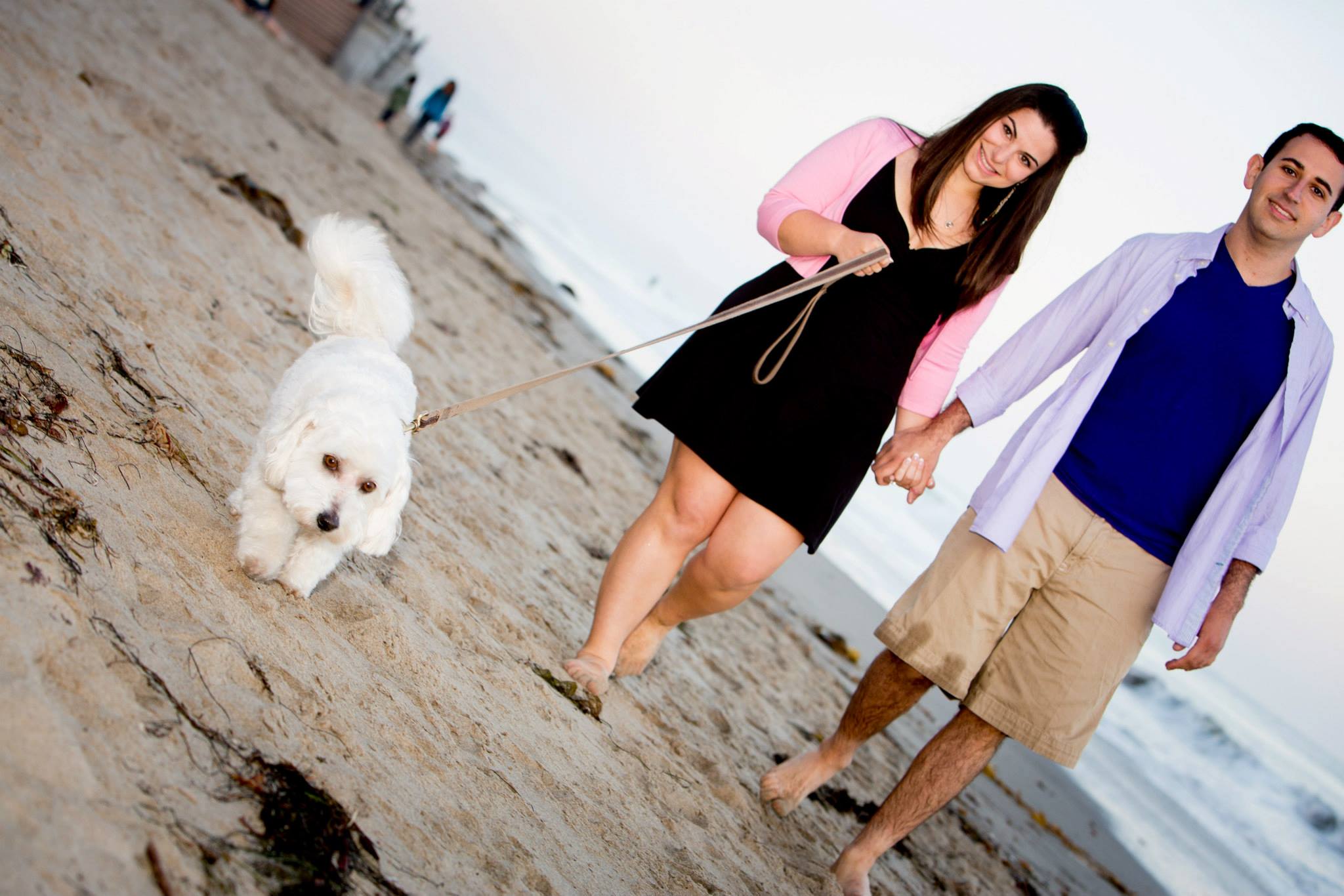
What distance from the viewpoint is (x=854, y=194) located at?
2.92m

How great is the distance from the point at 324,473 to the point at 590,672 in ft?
3.60

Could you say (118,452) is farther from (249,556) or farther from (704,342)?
(704,342)

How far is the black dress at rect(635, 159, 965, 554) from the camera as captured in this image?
9.01 feet

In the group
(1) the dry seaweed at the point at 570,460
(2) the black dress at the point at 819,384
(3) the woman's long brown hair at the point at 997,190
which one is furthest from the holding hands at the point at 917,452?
(1) the dry seaweed at the point at 570,460

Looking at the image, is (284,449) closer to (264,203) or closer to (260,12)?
(264,203)

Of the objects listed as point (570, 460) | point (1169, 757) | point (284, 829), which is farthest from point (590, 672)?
point (1169, 757)

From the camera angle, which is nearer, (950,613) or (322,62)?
(950,613)

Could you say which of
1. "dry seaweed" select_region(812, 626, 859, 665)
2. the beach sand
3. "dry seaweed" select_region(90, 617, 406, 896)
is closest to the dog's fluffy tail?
the beach sand

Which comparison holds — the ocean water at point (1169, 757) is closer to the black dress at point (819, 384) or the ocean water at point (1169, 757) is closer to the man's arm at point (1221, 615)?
the man's arm at point (1221, 615)

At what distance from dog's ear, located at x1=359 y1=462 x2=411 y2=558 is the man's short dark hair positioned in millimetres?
2820

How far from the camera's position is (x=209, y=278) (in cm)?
451

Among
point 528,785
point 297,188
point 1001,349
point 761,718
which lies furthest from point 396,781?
point 297,188

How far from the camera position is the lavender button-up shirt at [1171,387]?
2672 mm

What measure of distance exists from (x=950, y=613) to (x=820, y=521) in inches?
21.8
